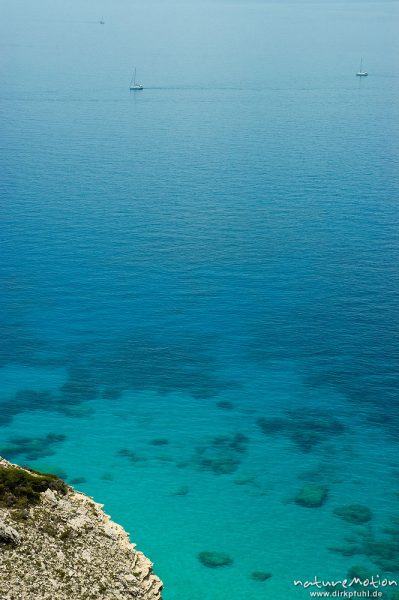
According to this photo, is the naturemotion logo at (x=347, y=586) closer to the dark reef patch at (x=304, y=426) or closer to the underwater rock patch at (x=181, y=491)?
the underwater rock patch at (x=181, y=491)

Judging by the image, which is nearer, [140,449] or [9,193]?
[140,449]

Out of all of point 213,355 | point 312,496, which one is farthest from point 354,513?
point 213,355

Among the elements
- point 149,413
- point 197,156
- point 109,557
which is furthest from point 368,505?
point 197,156

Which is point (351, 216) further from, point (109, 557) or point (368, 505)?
point (109, 557)

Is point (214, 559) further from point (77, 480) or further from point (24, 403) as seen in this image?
point (24, 403)

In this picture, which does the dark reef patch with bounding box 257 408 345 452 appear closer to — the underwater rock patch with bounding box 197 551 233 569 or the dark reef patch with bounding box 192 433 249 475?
the dark reef patch with bounding box 192 433 249 475

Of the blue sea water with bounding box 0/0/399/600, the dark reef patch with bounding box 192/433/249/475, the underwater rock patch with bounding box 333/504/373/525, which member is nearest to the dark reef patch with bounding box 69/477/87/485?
the blue sea water with bounding box 0/0/399/600
